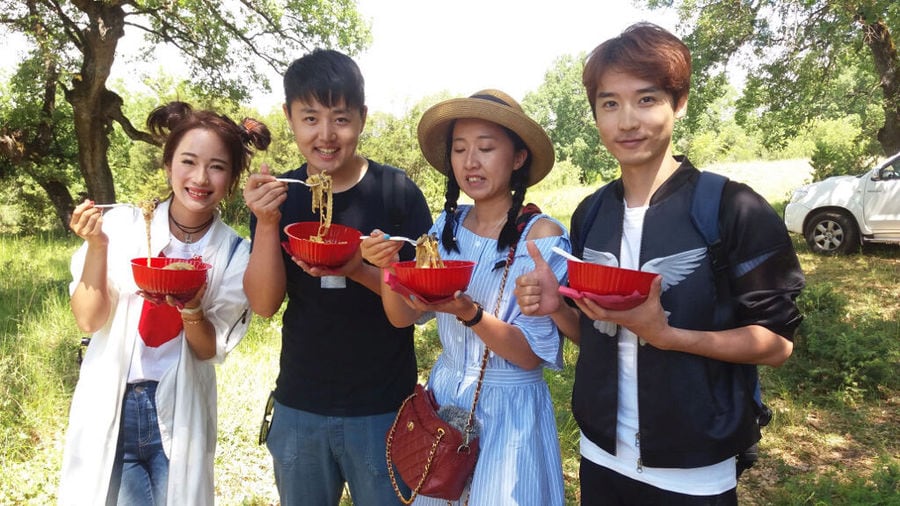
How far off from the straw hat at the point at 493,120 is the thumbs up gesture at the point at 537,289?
1.50 feet

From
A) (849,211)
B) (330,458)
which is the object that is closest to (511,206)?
(330,458)

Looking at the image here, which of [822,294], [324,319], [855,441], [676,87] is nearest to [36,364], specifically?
[324,319]

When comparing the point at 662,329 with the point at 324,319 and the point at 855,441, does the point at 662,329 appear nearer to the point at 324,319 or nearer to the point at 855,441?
the point at 324,319

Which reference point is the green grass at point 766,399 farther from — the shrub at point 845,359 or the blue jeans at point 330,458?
the blue jeans at point 330,458

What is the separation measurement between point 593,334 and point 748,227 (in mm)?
546

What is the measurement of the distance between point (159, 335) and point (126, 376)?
0.58 feet

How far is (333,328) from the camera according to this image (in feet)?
6.84

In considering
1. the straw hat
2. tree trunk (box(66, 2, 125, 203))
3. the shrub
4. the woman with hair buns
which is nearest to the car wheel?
the shrub

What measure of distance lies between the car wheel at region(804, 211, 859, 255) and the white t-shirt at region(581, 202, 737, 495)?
30.7 feet

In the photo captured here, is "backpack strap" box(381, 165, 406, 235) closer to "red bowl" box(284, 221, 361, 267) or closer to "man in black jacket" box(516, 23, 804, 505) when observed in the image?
"red bowl" box(284, 221, 361, 267)

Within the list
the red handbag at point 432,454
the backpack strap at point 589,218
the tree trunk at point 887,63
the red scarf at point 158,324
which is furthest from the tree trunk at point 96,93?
the tree trunk at point 887,63

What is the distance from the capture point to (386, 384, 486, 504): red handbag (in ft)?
5.74

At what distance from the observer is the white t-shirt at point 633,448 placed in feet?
5.22

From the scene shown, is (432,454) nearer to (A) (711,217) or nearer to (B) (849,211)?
(A) (711,217)
